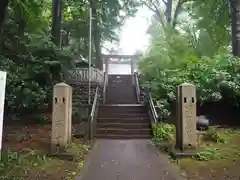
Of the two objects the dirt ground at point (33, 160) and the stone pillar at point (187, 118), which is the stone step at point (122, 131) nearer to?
the dirt ground at point (33, 160)

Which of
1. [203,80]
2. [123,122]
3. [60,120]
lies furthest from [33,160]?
[203,80]

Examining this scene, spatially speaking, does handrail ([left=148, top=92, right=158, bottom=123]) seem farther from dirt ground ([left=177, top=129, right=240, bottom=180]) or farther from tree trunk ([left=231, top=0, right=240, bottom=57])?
tree trunk ([left=231, top=0, right=240, bottom=57])

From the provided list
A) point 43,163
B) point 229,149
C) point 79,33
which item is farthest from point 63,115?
point 79,33

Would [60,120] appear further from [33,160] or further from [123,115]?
[123,115]

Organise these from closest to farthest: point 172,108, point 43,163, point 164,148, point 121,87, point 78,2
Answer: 1. point 43,163
2. point 164,148
3. point 172,108
4. point 121,87
5. point 78,2

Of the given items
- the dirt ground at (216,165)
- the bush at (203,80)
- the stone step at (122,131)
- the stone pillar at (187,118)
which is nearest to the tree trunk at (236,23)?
the bush at (203,80)

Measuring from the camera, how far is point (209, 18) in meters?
16.8

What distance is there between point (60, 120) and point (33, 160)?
1.27m

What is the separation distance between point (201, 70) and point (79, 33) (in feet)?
34.8

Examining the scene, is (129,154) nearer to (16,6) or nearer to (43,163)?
(43,163)

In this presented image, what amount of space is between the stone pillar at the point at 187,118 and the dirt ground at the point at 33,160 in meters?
2.76

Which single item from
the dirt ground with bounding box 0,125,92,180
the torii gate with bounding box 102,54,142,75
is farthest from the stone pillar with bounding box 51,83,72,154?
the torii gate with bounding box 102,54,142,75

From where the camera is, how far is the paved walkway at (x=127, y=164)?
214 inches

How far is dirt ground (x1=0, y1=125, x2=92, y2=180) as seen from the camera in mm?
5246
